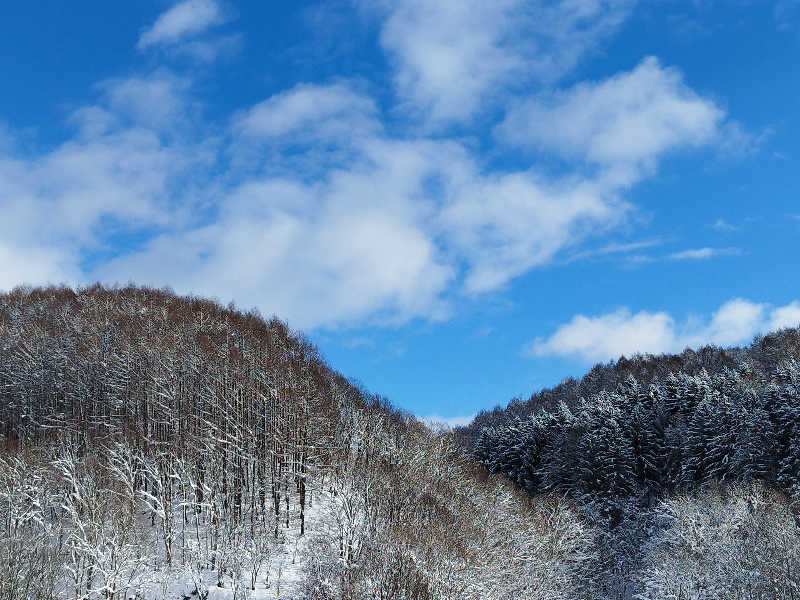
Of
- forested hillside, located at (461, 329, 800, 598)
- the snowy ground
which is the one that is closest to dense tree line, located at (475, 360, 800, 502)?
forested hillside, located at (461, 329, 800, 598)

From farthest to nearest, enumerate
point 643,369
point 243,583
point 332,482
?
point 643,369 < point 332,482 < point 243,583

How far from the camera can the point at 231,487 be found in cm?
6044

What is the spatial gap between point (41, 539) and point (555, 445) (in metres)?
67.5

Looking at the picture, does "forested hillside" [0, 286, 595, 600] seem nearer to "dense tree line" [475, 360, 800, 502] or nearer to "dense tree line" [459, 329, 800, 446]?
"dense tree line" [475, 360, 800, 502]

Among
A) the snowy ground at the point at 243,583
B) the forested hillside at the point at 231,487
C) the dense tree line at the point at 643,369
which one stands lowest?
the snowy ground at the point at 243,583

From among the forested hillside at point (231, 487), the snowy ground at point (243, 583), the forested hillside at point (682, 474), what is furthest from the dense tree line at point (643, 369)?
the snowy ground at point (243, 583)

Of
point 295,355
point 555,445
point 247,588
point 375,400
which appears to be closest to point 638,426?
point 555,445

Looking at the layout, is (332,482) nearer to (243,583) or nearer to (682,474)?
(243,583)

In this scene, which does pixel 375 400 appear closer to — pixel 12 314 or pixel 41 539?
pixel 41 539

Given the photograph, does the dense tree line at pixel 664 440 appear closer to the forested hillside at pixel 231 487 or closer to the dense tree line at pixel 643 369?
the forested hillside at pixel 231 487

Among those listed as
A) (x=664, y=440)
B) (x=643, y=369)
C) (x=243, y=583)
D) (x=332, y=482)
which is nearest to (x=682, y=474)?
(x=664, y=440)

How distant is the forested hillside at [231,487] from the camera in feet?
141

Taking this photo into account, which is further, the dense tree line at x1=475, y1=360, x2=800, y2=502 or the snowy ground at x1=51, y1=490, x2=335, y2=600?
the dense tree line at x1=475, y1=360, x2=800, y2=502

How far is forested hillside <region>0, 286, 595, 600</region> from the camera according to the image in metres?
42.9
